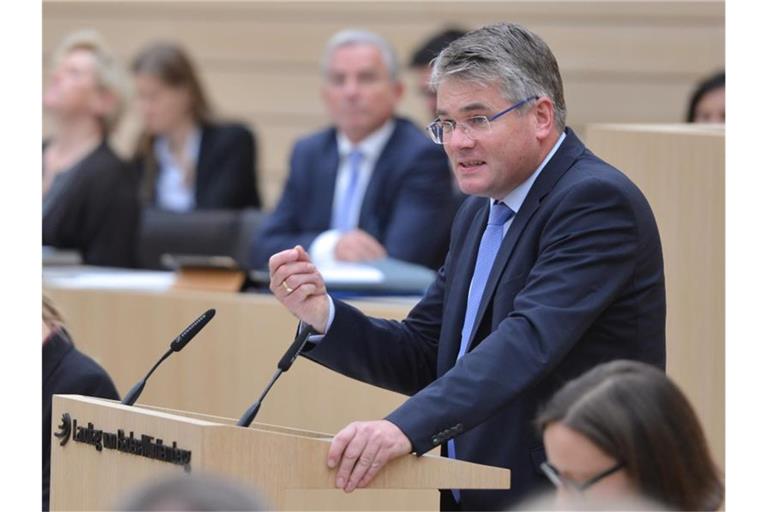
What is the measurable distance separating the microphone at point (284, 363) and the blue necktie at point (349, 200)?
9.89ft

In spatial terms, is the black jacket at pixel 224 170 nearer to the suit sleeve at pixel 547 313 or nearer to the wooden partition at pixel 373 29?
the wooden partition at pixel 373 29

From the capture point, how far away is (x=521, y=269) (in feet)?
11.0

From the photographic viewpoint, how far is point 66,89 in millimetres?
7625

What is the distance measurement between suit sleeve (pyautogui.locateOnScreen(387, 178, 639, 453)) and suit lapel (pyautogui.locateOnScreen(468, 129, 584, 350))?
7cm

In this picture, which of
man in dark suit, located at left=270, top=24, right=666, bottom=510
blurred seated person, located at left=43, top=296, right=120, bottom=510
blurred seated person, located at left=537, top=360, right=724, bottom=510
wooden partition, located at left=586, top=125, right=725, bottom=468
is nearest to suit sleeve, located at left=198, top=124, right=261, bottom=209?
wooden partition, located at left=586, top=125, right=725, bottom=468

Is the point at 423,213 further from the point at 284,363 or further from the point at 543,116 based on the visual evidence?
the point at 284,363

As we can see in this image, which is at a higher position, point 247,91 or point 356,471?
point 247,91

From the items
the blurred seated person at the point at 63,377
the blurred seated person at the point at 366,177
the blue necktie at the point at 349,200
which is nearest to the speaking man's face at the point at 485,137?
the blurred seated person at the point at 63,377

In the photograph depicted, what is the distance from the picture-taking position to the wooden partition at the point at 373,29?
922cm

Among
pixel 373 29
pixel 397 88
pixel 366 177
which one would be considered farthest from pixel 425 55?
pixel 373 29

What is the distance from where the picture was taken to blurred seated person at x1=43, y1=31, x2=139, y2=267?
7.31 meters

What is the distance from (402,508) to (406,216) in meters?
2.62

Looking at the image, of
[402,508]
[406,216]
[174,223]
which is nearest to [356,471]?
[402,508]
